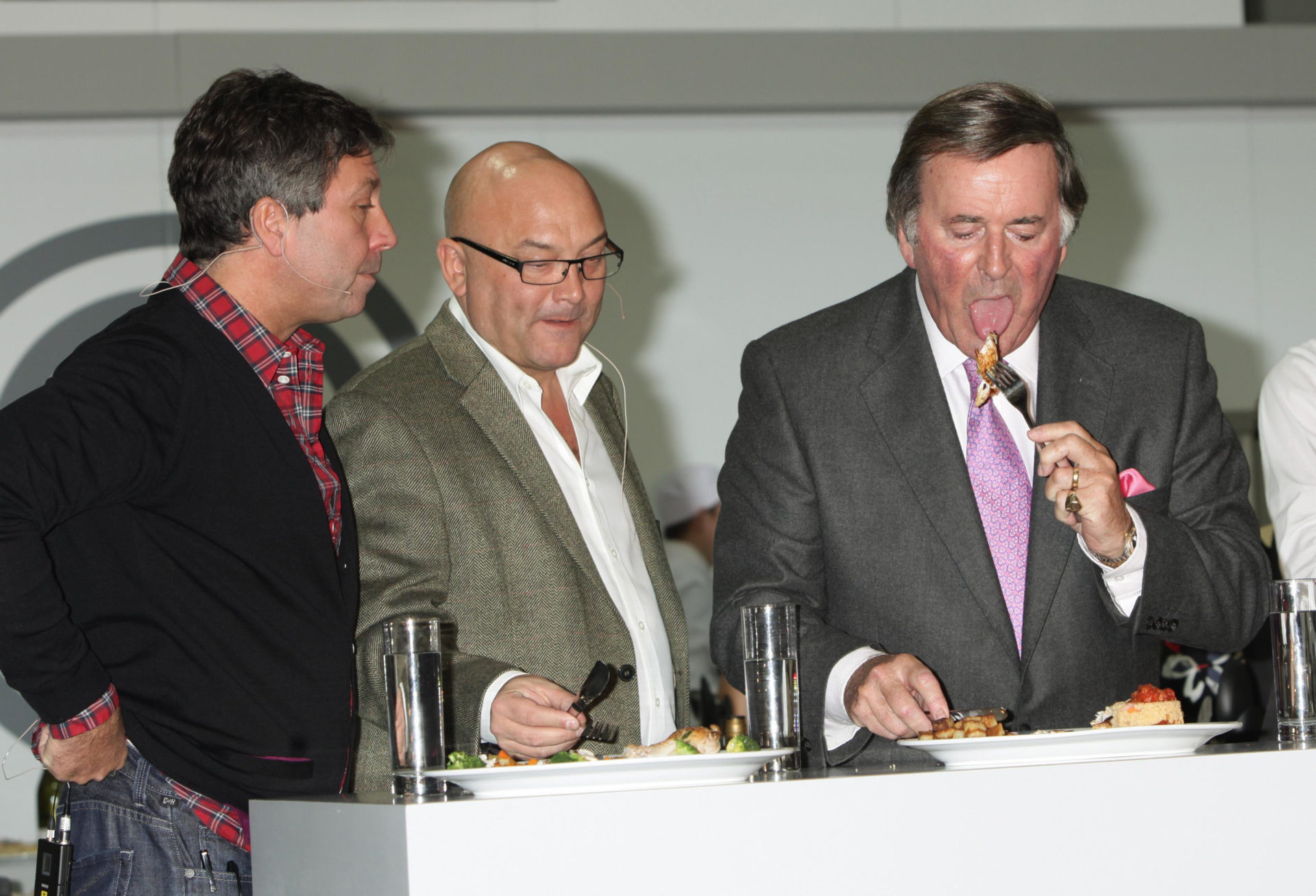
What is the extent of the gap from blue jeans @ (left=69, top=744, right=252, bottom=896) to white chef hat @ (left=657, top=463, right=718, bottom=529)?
318 cm

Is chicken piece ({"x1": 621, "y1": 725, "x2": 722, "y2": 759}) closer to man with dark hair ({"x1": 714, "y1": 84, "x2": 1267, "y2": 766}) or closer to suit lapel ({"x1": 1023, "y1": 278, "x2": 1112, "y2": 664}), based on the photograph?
man with dark hair ({"x1": 714, "y1": 84, "x2": 1267, "y2": 766})

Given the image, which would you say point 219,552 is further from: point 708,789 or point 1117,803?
point 1117,803

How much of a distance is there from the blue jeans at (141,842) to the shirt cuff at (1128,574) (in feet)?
3.65

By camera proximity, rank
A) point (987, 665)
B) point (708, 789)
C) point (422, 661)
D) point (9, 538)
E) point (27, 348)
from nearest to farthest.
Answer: point (708, 789)
point (422, 661)
point (9, 538)
point (987, 665)
point (27, 348)

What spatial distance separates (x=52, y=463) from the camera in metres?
1.54

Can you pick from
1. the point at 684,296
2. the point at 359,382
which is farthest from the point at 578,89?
the point at 359,382

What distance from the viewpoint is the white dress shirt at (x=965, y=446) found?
1.70 metres

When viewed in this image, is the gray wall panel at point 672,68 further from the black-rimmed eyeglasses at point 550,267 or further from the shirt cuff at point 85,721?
the shirt cuff at point 85,721

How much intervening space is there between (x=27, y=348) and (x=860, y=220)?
2.85m

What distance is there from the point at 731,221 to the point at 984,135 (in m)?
3.06

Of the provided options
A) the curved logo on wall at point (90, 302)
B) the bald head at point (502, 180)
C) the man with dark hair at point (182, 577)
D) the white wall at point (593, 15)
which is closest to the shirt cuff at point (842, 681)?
the man with dark hair at point (182, 577)

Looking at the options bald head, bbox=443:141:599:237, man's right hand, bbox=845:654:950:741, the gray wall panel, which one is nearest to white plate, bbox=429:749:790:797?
man's right hand, bbox=845:654:950:741

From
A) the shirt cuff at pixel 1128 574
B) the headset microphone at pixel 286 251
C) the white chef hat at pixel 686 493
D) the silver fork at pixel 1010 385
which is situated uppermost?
the headset microphone at pixel 286 251

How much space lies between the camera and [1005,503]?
1942 mm
